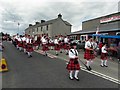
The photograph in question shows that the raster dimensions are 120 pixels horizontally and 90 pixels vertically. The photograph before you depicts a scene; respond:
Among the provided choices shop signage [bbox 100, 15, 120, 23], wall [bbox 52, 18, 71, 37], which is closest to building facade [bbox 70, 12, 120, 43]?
shop signage [bbox 100, 15, 120, 23]

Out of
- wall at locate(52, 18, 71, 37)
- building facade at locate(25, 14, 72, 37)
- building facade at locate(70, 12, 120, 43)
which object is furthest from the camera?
Answer: wall at locate(52, 18, 71, 37)

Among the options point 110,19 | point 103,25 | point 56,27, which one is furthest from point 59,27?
point 110,19

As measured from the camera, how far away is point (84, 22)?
37688mm

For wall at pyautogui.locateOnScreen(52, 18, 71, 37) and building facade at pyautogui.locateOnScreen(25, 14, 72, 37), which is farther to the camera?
wall at pyautogui.locateOnScreen(52, 18, 71, 37)

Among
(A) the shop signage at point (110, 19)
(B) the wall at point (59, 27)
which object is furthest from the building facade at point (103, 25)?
(B) the wall at point (59, 27)

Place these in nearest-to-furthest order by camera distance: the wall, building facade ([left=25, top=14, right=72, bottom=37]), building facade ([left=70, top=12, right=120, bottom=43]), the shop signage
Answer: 1. building facade ([left=70, top=12, right=120, bottom=43])
2. the shop signage
3. building facade ([left=25, top=14, right=72, bottom=37])
4. the wall

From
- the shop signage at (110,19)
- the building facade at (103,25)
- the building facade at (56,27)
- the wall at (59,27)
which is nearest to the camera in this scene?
the building facade at (103,25)

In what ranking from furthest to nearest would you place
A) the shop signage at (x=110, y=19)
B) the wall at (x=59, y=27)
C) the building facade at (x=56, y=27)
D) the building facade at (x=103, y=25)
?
the wall at (x=59, y=27) < the building facade at (x=56, y=27) < the shop signage at (x=110, y=19) < the building facade at (x=103, y=25)

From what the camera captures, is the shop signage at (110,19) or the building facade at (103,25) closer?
the building facade at (103,25)

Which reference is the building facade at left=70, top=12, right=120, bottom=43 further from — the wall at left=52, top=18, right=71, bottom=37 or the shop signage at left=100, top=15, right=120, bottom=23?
the wall at left=52, top=18, right=71, bottom=37

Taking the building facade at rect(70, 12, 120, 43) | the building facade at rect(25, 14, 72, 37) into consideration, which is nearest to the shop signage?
the building facade at rect(70, 12, 120, 43)

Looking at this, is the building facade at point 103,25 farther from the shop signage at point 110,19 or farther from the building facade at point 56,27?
the building facade at point 56,27

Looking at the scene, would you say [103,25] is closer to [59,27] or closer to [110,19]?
[110,19]

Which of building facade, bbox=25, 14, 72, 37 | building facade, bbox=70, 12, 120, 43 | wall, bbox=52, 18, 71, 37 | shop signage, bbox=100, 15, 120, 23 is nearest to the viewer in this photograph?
building facade, bbox=70, 12, 120, 43
